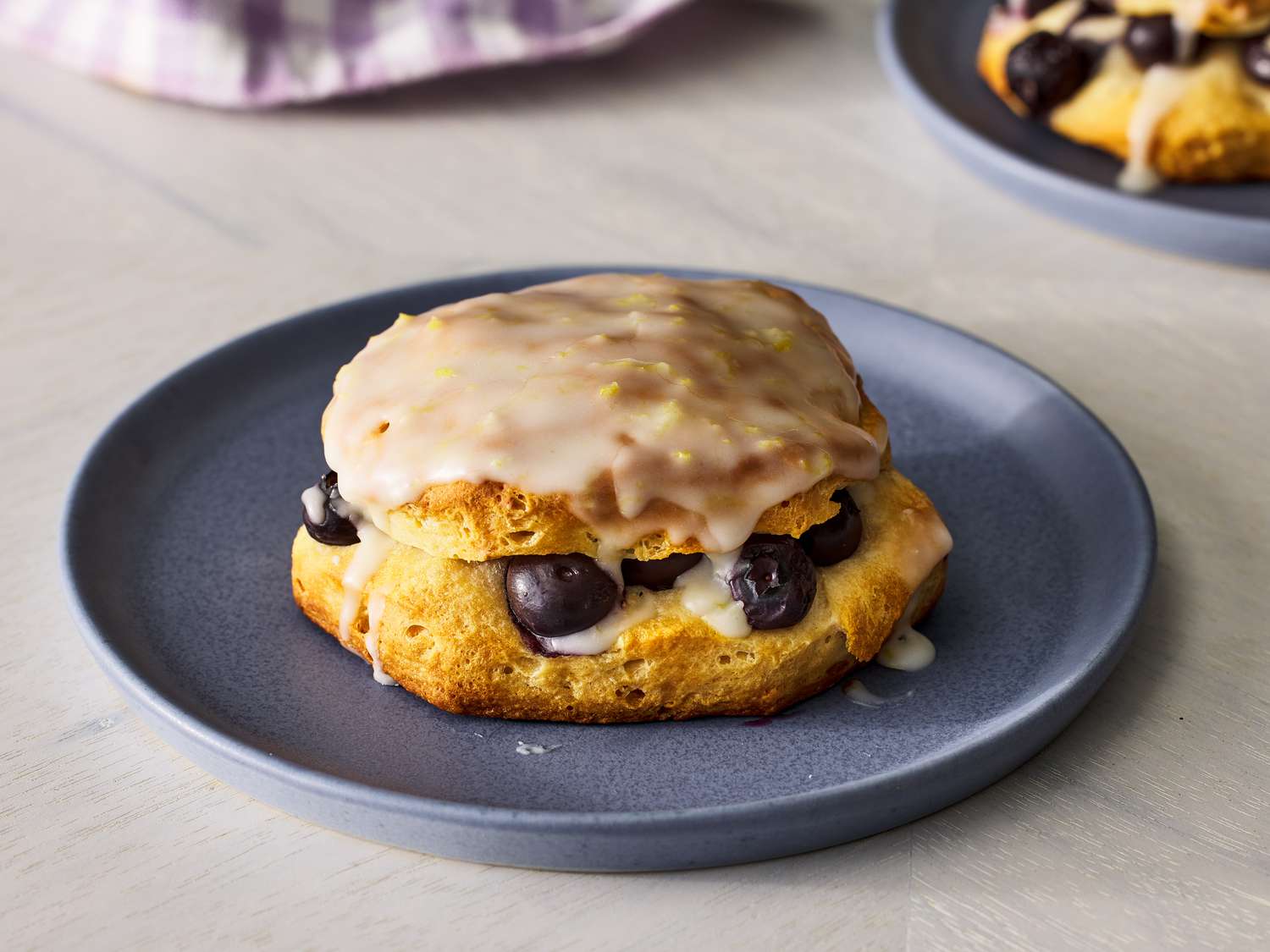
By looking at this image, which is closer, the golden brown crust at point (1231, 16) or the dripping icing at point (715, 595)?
the dripping icing at point (715, 595)

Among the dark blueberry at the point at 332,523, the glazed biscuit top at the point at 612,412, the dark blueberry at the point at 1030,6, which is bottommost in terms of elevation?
the dark blueberry at the point at 332,523

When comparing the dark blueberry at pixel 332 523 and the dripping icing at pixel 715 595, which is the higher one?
the dripping icing at pixel 715 595

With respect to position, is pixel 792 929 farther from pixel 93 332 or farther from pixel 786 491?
pixel 93 332

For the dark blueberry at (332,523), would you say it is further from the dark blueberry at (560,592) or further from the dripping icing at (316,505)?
the dark blueberry at (560,592)

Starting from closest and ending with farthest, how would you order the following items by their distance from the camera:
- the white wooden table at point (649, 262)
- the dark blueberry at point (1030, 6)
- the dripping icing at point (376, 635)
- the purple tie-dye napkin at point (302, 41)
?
1. the white wooden table at point (649, 262)
2. the dripping icing at point (376, 635)
3. the dark blueberry at point (1030, 6)
4. the purple tie-dye napkin at point (302, 41)

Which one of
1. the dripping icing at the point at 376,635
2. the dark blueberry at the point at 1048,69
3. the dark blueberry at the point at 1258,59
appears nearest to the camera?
the dripping icing at the point at 376,635

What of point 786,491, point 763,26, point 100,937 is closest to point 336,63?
point 763,26

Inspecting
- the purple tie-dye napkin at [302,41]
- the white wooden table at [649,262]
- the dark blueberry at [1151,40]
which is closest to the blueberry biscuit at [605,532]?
the white wooden table at [649,262]
